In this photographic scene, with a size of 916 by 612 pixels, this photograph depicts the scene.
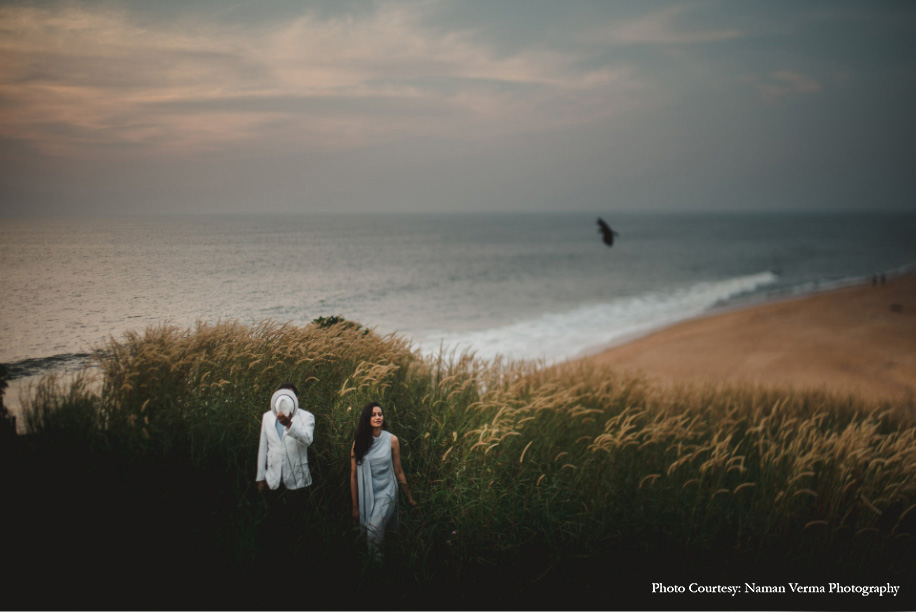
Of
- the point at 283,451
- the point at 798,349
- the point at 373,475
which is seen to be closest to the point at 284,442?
the point at 283,451

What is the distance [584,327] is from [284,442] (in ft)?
81.3

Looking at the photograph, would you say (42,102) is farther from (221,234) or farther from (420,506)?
(420,506)

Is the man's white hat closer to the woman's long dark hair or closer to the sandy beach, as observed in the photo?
the woman's long dark hair

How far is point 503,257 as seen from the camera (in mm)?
69125

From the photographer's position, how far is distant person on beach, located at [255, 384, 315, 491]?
16.1ft

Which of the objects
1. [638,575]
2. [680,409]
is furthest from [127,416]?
[680,409]

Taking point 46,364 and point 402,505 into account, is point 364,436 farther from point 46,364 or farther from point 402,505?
point 46,364

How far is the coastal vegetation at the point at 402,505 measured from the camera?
16.6 ft

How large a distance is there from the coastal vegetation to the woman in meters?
0.35

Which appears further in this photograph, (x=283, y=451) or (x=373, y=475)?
(x=373, y=475)

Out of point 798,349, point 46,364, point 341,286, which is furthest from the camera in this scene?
point 798,349

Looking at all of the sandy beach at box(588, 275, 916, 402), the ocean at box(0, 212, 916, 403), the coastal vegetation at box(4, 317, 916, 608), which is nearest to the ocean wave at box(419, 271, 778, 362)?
the ocean at box(0, 212, 916, 403)

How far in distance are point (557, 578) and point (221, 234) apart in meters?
9.27

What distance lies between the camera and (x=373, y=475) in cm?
512
